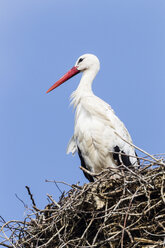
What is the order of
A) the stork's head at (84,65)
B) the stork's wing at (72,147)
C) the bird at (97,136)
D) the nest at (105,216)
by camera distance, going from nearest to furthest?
the nest at (105,216), the bird at (97,136), the stork's wing at (72,147), the stork's head at (84,65)

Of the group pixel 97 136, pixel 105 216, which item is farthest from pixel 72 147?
pixel 105 216

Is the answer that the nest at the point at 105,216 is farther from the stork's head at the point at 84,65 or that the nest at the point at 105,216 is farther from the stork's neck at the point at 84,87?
the stork's head at the point at 84,65

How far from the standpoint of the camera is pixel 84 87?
212 inches

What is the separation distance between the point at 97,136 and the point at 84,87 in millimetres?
717

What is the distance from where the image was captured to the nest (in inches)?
141

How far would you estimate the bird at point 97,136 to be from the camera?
4.89 m

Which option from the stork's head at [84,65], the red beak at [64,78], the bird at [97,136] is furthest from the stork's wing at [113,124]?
the red beak at [64,78]

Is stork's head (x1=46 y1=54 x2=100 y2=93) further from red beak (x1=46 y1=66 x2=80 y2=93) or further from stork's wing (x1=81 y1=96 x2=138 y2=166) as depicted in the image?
stork's wing (x1=81 y1=96 x2=138 y2=166)

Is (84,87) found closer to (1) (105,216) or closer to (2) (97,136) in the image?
(2) (97,136)

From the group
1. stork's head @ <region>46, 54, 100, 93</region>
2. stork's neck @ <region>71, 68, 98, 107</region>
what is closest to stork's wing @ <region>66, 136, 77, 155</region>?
stork's neck @ <region>71, 68, 98, 107</region>

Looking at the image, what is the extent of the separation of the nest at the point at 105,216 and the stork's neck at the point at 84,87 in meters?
1.43

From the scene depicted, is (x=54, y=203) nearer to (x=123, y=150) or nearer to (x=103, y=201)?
(x=103, y=201)

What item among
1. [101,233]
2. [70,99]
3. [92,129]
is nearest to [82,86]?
[70,99]

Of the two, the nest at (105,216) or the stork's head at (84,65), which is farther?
the stork's head at (84,65)
